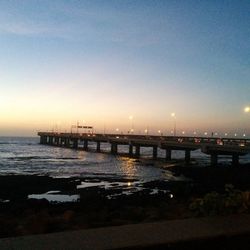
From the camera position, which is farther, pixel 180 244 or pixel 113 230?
pixel 113 230

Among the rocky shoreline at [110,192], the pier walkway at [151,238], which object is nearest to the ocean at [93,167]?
the rocky shoreline at [110,192]

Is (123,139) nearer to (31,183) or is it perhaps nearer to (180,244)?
(31,183)

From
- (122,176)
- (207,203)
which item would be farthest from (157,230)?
(122,176)

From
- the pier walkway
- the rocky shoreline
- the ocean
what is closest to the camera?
the pier walkway

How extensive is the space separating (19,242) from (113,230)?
967mm

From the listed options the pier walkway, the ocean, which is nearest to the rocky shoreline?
the ocean

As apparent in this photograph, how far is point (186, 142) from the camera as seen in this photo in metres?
59.5

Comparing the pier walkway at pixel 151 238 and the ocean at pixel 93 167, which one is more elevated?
the pier walkway at pixel 151 238

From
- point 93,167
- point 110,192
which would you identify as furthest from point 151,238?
point 93,167

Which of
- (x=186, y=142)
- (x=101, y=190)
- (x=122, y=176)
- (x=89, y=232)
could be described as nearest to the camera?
(x=89, y=232)

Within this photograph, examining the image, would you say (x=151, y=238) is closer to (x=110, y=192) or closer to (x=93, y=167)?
(x=110, y=192)

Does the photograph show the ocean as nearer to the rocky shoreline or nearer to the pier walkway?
the rocky shoreline

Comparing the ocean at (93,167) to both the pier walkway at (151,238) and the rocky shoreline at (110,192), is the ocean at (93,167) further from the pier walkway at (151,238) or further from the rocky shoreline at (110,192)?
the pier walkway at (151,238)

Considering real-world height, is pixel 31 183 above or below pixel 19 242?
below
